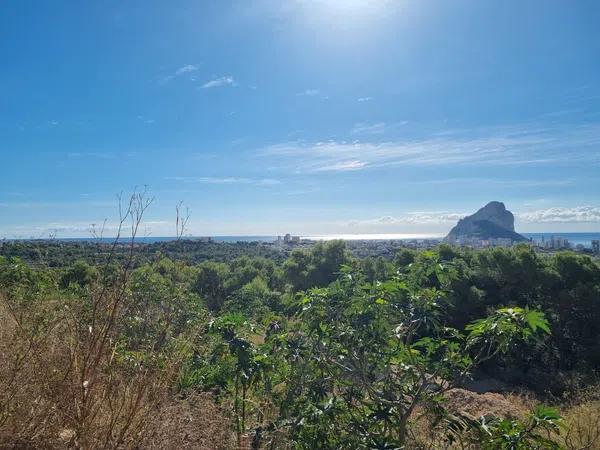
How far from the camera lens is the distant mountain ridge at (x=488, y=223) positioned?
54156 millimetres

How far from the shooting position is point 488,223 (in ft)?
189

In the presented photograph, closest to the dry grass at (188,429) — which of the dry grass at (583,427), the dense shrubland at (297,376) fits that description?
the dense shrubland at (297,376)

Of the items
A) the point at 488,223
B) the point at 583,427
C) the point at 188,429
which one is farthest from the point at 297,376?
the point at 488,223

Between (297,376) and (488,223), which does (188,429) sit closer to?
(297,376)

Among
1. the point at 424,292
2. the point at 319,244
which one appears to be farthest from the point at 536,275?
the point at 424,292

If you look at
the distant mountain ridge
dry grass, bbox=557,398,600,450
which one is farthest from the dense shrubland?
the distant mountain ridge

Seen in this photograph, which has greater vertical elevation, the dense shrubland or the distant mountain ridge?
the distant mountain ridge

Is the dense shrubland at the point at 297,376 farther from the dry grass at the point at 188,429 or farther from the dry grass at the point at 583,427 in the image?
the dry grass at the point at 583,427

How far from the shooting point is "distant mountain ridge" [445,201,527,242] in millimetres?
54156

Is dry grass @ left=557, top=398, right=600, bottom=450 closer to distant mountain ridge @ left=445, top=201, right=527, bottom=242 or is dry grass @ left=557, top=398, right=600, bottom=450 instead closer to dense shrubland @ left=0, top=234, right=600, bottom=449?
dense shrubland @ left=0, top=234, right=600, bottom=449

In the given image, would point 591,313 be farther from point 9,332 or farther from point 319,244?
point 9,332

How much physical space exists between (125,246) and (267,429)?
1342 mm

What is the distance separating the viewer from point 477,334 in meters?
2.15

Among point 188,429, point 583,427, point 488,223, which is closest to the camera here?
point 188,429
